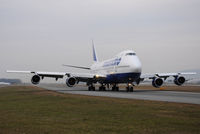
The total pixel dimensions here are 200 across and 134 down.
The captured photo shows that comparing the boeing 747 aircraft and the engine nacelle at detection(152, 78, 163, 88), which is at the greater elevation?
the boeing 747 aircraft

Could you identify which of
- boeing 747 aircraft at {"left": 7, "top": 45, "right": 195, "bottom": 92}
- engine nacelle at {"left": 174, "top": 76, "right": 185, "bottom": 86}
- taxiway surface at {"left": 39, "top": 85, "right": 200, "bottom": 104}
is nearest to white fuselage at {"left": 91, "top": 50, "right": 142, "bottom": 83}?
boeing 747 aircraft at {"left": 7, "top": 45, "right": 195, "bottom": 92}

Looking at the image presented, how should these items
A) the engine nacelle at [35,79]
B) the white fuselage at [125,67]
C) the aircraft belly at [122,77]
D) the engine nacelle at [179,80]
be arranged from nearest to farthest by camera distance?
the white fuselage at [125,67]
the aircraft belly at [122,77]
the engine nacelle at [35,79]
the engine nacelle at [179,80]

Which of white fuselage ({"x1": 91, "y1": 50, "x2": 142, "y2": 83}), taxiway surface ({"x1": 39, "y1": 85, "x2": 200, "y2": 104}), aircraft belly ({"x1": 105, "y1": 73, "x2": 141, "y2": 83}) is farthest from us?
aircraft belly ({"x1": 105, "y1": 73, "x2": 141, "y2": 83})

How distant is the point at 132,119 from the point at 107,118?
1.03m

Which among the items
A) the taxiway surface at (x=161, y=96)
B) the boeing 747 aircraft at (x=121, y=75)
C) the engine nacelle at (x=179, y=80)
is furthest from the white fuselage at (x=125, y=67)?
the engine nacelle at (x=179, y=80)

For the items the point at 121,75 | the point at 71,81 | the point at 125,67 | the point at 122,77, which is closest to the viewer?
the point at 125,67

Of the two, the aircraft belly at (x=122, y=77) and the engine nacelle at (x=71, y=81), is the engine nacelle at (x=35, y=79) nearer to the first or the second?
the engine nacelle at (x=71, y=81)

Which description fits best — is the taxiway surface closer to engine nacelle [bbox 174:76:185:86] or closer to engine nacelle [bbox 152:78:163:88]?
engine nacelle [bbox 152:78:163:88]

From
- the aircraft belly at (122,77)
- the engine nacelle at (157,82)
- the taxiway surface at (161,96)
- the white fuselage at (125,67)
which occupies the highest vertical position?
the white fuselage at (125,67)

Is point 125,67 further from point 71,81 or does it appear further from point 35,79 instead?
point 35,79

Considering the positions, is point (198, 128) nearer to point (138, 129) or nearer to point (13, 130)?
point (138, 129)

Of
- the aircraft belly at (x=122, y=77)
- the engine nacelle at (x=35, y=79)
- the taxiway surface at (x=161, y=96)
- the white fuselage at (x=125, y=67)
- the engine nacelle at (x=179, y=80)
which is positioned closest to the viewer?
the taxiway surface at (x=161, y=96)

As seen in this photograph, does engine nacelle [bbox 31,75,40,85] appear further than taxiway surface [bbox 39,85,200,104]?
Yes

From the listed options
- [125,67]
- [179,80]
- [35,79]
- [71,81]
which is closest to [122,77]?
[125,67]
